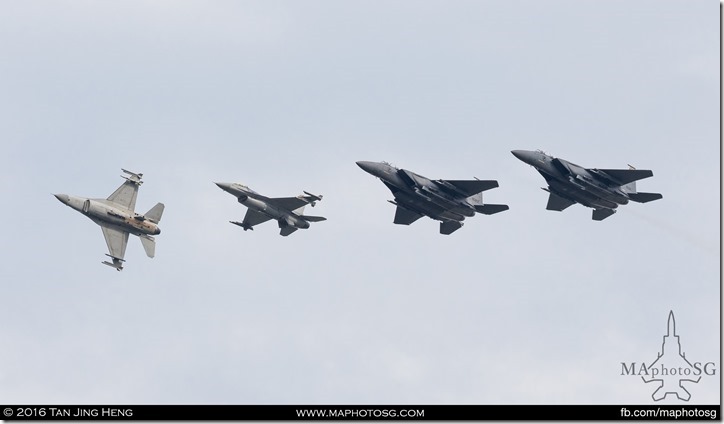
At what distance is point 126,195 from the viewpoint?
106500mm

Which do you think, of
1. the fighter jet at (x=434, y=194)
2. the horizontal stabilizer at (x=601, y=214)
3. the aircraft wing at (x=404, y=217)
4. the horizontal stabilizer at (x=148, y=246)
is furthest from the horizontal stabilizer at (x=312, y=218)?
the horizontal stabilizer at (x=601, y=214)

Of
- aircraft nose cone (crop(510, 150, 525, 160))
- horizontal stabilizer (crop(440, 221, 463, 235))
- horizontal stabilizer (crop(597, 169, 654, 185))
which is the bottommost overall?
horizontal stabilizer (crop(440, 221, 463, 235))

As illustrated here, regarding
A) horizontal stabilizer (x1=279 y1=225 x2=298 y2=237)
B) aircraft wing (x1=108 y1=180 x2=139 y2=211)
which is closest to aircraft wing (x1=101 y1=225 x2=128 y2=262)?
aircraft wing (x1=108 y1=180 x2=139 y2=211)

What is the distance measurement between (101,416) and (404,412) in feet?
57.6

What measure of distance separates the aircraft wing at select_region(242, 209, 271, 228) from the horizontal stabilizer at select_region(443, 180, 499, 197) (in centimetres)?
1584

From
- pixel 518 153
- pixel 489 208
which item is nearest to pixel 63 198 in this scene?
pixel 489 208

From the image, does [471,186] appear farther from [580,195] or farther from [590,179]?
[590,179]

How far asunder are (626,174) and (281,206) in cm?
2679

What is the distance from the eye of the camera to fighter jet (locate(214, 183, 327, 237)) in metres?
103

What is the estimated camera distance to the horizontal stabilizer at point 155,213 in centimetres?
10456

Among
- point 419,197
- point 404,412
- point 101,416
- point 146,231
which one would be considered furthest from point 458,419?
point 146,231

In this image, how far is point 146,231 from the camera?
104 m

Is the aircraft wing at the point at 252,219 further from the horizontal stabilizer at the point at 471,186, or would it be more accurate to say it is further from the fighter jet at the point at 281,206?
the horizontal stabilizer at the point at 471,186

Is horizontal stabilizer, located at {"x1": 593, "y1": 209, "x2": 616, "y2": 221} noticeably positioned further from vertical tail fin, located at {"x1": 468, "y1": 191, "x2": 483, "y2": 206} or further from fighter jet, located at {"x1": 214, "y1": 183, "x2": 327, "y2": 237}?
fighter jet, located at {"x1": 214, "y1": 183, "x2": 327, "y2": 237}
